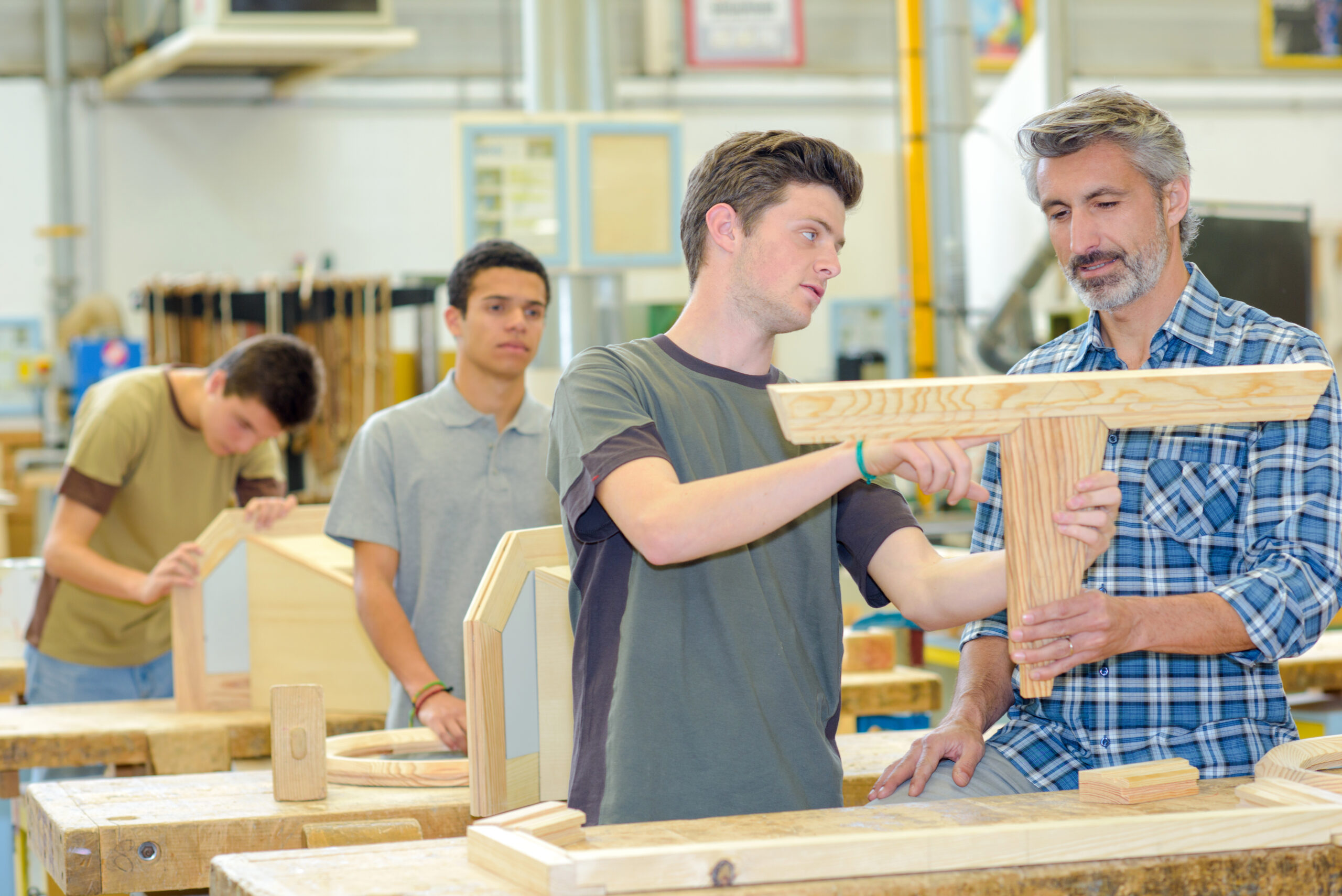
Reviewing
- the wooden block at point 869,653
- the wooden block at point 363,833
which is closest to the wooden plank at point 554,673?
the wooden block at point 363,833

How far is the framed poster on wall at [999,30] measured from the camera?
10875mm

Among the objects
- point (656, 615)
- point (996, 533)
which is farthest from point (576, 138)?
point (656, 615)

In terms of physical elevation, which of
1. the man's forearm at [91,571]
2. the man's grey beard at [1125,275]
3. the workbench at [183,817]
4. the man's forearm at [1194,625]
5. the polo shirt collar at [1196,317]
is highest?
the man's grey beard at [1125,275]

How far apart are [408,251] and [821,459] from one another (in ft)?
31.1

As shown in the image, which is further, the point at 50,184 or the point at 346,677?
the point at 50,184

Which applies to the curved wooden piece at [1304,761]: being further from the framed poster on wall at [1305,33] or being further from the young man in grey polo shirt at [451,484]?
the framed poster on wall at [1305,33]

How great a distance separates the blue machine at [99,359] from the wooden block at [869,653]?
5828 millimetres

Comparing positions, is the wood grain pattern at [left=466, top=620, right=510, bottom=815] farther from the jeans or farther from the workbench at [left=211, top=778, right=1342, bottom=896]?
the jeans

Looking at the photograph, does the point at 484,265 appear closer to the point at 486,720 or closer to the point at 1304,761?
the point at 486,720

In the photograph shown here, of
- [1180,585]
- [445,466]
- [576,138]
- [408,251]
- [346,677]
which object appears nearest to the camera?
[1180,585]

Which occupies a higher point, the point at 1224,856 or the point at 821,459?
the point at 821,459

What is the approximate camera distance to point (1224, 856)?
1.53 m

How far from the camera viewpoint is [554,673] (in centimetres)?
223

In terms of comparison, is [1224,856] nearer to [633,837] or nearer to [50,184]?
[633,837]
